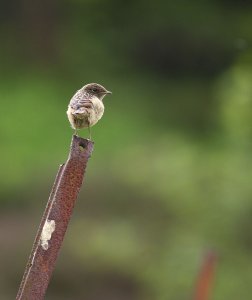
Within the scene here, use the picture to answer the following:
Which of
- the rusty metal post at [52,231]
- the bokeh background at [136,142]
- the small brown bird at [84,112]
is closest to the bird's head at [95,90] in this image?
the small brown bird at [84,112]

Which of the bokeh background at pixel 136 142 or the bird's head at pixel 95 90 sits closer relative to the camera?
the bird's head at pixel 95 90

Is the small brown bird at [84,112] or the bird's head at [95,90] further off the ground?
the bird's head at [95,90]

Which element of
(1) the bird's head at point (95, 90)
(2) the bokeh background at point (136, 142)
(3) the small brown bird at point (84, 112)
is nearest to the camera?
(3) the small brown bird at point (84, 112)

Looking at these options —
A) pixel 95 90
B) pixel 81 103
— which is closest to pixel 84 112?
pixel 81 103

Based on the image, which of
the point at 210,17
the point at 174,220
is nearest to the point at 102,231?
the point at 174,220

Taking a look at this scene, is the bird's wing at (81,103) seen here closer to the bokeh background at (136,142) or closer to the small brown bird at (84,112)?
the small brown bird at (84,112)

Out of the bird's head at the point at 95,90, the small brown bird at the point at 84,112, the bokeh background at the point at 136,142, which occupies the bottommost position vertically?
the small brown bird at the point at 84,112

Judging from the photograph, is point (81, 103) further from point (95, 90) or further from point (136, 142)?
point (136, 142)
